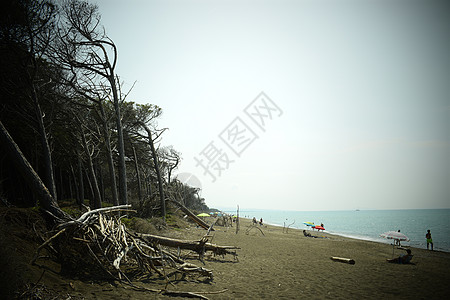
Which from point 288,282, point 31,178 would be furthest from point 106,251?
point 288,282

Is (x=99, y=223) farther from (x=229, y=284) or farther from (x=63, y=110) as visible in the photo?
(x=63, y=110)

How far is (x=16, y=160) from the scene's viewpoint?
5668 millimetres

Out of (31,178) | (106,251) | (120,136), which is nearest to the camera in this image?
(106,251)

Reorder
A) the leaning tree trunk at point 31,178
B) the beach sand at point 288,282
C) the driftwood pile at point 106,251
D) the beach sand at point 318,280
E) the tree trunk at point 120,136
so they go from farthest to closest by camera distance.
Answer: the tree trunk at point 120,136, the beach sand at point 318,280, the leaning tree trunk at point 31,178, the driftwood pile at point 106,251, the beach sand at point 288,282

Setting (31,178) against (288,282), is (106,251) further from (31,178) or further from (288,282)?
(288,282)

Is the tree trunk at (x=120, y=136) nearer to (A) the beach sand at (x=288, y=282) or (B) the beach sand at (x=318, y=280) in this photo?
(A) the beach sand at (x=288, y=282)

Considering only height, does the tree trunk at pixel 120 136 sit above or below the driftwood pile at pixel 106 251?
above

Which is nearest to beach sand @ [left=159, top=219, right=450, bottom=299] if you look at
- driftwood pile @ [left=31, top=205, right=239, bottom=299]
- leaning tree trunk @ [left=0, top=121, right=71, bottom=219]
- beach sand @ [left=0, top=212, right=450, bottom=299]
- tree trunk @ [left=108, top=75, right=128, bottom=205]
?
beach sand @ [left=0, top=212, right=450, bottom=299]

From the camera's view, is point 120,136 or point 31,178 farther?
point 120,136

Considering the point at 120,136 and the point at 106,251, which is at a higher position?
the point at 120,136

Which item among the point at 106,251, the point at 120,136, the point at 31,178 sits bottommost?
the point at 106,251

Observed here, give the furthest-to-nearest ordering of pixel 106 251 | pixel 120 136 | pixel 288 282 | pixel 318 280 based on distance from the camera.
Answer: pixel 120 136, pixel 318 280, pixel 288 282, pixel 106 251

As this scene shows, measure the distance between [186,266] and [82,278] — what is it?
2541 millimetres

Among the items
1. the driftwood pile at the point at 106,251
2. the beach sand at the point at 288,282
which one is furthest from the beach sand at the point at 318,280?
the driftwood pile at the point at 106,251
